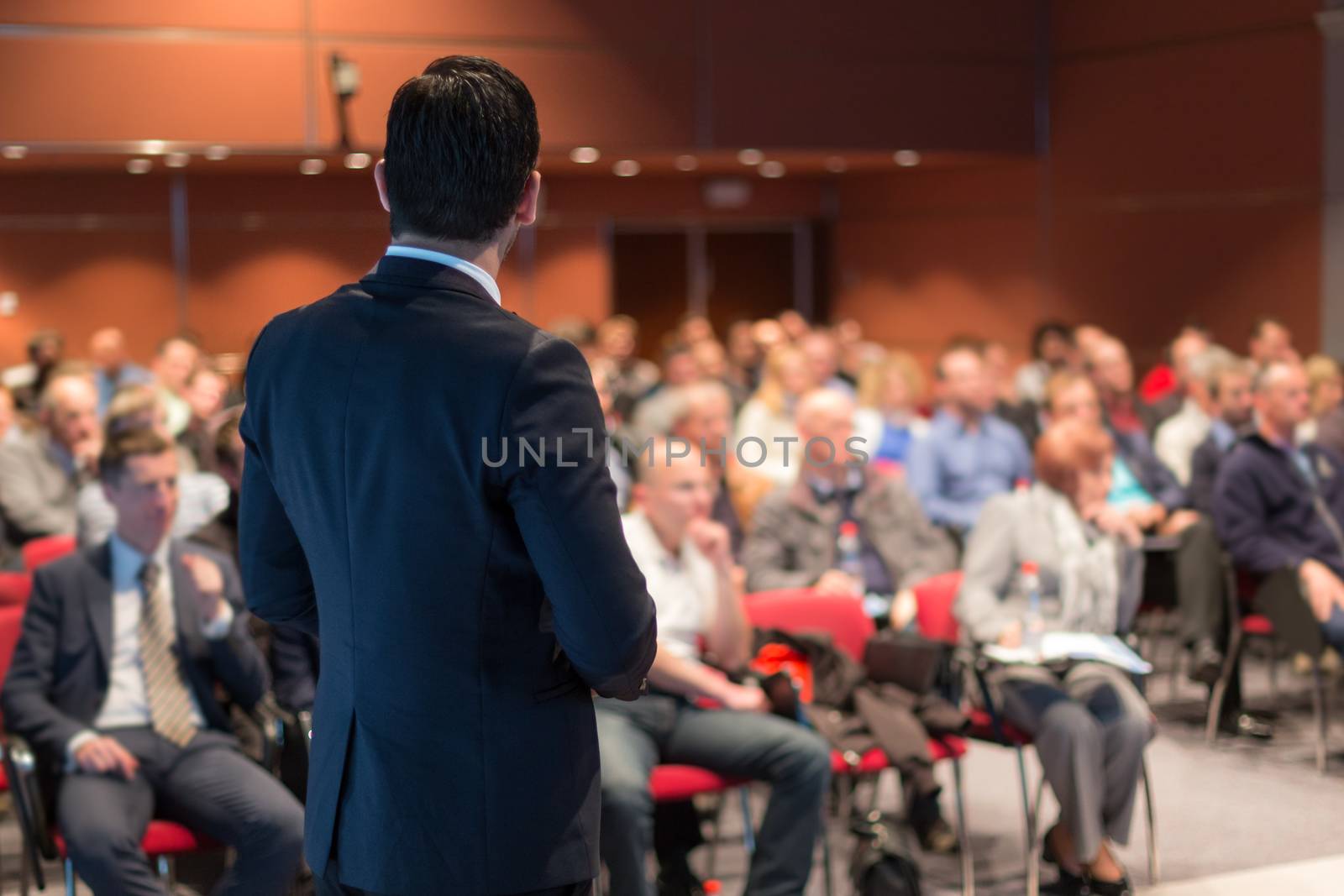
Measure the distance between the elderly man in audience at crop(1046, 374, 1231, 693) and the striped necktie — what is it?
281 cm

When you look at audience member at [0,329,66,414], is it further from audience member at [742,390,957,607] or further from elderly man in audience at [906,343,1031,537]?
audience member at [742,390,957,607]

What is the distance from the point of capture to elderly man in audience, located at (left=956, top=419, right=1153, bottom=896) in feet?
14.0

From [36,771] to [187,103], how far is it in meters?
6.49

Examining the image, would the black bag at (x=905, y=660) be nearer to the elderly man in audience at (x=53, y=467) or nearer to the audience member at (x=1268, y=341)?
the elderly man in audience at (x=53, y=467)

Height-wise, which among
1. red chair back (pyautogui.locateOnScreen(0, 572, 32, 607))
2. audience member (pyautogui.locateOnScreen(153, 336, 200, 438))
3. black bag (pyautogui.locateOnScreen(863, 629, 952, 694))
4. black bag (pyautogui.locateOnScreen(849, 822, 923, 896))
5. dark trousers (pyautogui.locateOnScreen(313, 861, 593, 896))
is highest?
audience member (pyautogui.locateOnScreen(153, 336, 200, 438))

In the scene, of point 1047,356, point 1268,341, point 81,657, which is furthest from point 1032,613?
point 1047,356

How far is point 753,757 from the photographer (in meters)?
3.92

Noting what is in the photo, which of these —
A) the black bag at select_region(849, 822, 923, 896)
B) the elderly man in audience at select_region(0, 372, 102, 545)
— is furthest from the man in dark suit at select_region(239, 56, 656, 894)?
the elderly man in audience at select_region(0, 372, 102, 545)

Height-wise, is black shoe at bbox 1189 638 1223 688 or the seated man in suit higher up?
the seated man in suit

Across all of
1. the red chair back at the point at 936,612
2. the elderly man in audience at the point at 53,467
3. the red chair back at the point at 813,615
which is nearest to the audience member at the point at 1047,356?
the red chair back at the point at 936,612

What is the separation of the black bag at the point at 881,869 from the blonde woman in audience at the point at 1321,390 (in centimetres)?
394

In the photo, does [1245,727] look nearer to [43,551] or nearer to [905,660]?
[905,660]

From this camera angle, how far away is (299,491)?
1.69 m

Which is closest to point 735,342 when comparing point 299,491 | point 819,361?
point 819,361
